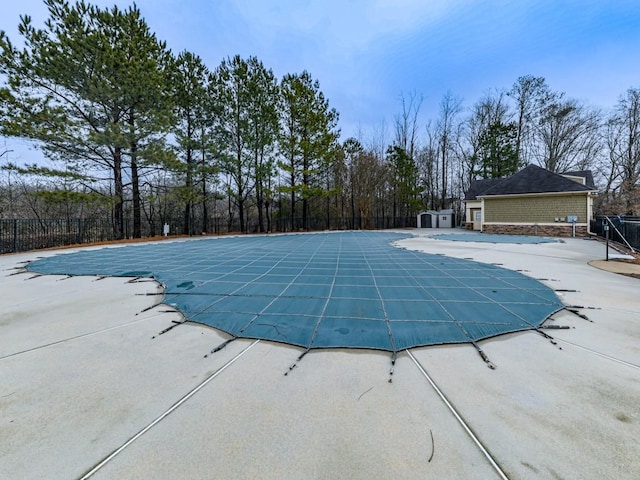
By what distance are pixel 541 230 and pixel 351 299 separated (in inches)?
620

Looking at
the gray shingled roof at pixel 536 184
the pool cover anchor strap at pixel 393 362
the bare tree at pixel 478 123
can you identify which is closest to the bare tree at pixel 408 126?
the bare tree at pixel 478 123

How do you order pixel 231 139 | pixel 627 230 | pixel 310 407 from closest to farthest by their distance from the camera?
pixel 310 407
pixel 627 230
pixel 231 139

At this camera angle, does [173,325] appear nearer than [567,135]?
Yes

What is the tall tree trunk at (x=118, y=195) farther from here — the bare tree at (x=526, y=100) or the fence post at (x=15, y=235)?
the bare tree at (x=526, y=100)

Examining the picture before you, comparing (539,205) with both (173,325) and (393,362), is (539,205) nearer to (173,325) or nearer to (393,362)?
(393,362)

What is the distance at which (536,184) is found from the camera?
14734 millimetres

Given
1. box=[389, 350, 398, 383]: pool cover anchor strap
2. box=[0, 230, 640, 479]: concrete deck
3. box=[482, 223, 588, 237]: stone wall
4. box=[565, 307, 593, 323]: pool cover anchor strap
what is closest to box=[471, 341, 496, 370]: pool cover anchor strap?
box=[0, 230, 640, 479]: concrete deck

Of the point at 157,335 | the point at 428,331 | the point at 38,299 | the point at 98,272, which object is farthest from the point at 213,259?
the point at 428,331

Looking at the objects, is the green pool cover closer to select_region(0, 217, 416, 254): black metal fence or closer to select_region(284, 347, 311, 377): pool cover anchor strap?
select_region(284, 347, 311, 377): pool cover anchor strap

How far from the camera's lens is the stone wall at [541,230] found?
13.6m

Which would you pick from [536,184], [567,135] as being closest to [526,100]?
[567,135]

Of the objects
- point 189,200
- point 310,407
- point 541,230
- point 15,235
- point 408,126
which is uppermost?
point 408,126

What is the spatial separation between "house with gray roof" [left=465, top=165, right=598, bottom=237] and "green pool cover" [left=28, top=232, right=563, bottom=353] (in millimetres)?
11917

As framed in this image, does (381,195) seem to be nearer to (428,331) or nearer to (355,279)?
(355,279)
